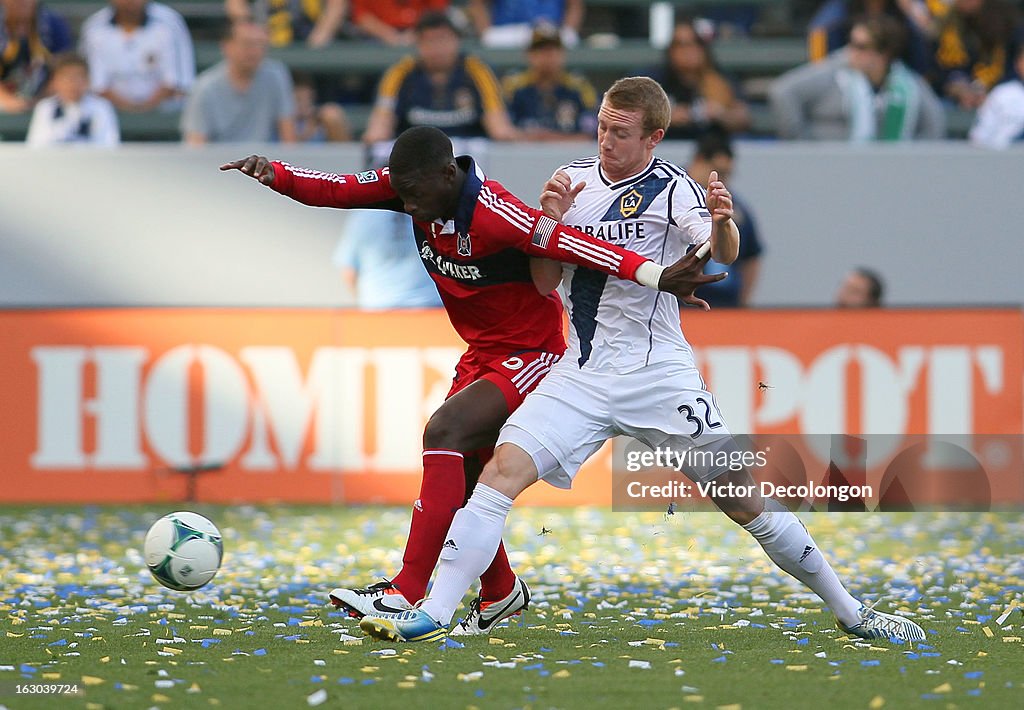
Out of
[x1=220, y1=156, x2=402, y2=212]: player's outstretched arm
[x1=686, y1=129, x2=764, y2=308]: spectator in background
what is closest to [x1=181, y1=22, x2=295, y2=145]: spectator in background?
[x1=686, y1=129, x2=764, y2=308]: spectator in background

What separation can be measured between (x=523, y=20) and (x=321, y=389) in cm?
554

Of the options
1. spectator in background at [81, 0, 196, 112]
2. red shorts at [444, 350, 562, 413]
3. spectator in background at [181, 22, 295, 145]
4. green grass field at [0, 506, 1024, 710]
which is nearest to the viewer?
green grass field at [0, 506, 1024, 710]

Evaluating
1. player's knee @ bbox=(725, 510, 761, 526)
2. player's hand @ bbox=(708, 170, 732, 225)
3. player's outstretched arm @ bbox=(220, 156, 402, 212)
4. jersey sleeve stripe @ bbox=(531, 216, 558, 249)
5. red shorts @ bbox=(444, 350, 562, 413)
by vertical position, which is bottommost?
player's knee @ bbox=(725, 510, 761, 526)

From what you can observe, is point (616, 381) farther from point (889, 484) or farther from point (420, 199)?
point (889, 484)

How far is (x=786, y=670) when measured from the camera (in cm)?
544

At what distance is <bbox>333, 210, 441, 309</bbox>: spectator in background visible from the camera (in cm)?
1211

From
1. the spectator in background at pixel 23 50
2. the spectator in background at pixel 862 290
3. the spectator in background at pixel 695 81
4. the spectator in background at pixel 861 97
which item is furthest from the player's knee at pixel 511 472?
the spectator in background at pixel 23 50

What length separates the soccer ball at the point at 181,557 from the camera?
663cm

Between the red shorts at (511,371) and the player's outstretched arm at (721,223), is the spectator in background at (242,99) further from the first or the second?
the player's outstretched arm at (721,223)

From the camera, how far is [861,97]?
13203 millimetres

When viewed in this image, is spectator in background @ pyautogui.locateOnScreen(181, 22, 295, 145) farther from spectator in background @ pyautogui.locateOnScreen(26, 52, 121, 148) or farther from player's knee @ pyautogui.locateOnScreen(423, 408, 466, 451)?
player's knee @ pyautogui.locateOnScreen(423, 408, 466, 451)

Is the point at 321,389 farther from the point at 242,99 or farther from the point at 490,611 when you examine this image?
the point at 490,611

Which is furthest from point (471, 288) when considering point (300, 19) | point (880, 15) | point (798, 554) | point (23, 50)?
point (300, 19)

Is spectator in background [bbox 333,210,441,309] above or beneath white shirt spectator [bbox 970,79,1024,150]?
beneath
